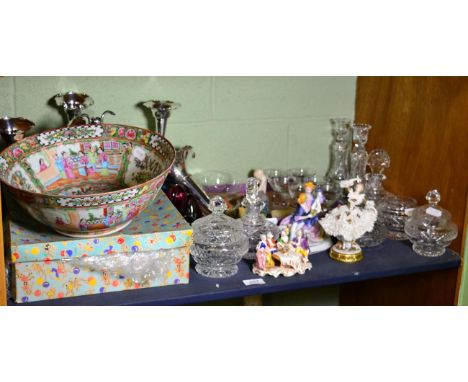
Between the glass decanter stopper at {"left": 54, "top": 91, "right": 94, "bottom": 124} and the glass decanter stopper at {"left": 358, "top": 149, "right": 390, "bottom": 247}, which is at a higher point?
the glass decanter stopper at {"left": 54, "top": 91, "right": 94, "bottom": 124}

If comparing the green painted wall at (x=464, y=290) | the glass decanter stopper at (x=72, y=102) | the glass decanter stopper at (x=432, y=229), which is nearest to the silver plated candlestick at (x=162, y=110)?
the glass decanter stopper at (x=72, y=102)

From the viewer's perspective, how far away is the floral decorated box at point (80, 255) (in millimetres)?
1452

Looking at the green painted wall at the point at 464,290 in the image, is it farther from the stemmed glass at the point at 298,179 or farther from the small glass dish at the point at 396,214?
the stemmed glass at the point at 298,179

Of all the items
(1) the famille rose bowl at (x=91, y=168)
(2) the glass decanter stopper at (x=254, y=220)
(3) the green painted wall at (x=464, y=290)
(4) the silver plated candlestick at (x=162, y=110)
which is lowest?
(3) the green painted wall at (x=464, y=290)

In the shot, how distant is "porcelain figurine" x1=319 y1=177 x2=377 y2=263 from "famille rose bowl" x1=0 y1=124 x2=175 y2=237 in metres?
0.43

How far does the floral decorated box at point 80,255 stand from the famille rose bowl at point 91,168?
33 millimetres

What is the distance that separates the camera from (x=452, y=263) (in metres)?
1.75

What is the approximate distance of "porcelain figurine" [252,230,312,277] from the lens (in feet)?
5.28

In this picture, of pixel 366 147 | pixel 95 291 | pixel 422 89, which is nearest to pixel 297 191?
pixel 366 147

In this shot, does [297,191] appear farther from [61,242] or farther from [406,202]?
[61,242]

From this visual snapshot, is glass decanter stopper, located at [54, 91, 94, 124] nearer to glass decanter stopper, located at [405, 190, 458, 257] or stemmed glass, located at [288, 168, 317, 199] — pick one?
stemmed glass, located at [288, 168, 317, 199]

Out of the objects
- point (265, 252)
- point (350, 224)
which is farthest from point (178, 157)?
point (350, 224)

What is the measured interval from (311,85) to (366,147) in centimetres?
25

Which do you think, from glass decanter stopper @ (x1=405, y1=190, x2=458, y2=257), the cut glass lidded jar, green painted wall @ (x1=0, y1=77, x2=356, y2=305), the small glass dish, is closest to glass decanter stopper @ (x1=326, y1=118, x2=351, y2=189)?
green painted wall @ (x1=0, y1=77, x2=356, y2=305)
